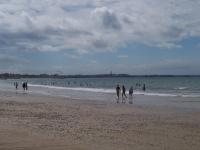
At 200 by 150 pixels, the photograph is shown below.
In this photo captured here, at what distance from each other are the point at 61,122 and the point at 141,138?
543 centimetres

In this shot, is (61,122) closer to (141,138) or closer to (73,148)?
(141,138)

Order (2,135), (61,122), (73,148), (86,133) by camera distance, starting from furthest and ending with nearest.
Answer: (61,122)
(86,133)
(2,135)
(73,148)

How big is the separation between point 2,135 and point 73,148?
9.49ft

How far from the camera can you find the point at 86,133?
14.0m

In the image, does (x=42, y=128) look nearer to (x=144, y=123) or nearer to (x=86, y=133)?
(x=86, y=133)

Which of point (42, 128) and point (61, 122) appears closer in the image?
point (42, 128)

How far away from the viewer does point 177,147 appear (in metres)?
11.7

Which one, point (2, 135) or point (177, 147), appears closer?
point (177, 147)

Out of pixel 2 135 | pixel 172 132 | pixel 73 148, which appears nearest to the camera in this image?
pixel 73 148

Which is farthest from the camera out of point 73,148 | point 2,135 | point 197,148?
point 2,135

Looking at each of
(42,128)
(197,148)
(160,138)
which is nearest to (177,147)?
(197,148)

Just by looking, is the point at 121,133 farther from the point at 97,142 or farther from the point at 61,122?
the point at 61,122

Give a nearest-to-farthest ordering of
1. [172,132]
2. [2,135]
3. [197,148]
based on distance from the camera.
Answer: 1. [197,148]
2. [2,135]
3. [172,132]

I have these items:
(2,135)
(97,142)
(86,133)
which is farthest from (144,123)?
(2,135)
